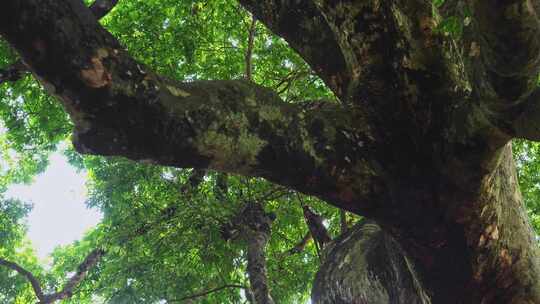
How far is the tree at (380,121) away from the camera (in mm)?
2221

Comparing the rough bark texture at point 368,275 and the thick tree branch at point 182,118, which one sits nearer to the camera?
the thick tree branch at point 182,118

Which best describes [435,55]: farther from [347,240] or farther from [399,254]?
[347,240]

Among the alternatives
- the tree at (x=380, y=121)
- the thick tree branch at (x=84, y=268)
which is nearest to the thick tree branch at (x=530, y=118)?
the tree at (x=380, y=121)

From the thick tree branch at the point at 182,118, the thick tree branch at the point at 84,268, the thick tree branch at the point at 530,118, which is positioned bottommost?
the thick tree branch at the point at 530,118

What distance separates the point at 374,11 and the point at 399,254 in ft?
6.63

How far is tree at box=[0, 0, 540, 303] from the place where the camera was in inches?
87.4

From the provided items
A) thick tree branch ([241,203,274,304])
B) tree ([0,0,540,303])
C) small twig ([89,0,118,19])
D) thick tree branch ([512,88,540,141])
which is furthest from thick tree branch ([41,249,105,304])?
thick tree branch ([512,88,540,141])

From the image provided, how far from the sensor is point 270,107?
287cm

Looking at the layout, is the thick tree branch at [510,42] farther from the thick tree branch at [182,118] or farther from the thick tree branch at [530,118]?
the thick tree branch at [182,118]

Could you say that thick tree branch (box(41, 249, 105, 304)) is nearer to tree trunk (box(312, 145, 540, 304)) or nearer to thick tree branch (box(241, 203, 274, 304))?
thick tree branch (box(241, 203, 274, 304))

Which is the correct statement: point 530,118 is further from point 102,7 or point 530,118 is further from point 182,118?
point 102,7

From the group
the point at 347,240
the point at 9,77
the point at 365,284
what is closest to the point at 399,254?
the point at 365,284

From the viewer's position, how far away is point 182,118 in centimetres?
256

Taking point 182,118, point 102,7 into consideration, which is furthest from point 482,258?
point 102,7
